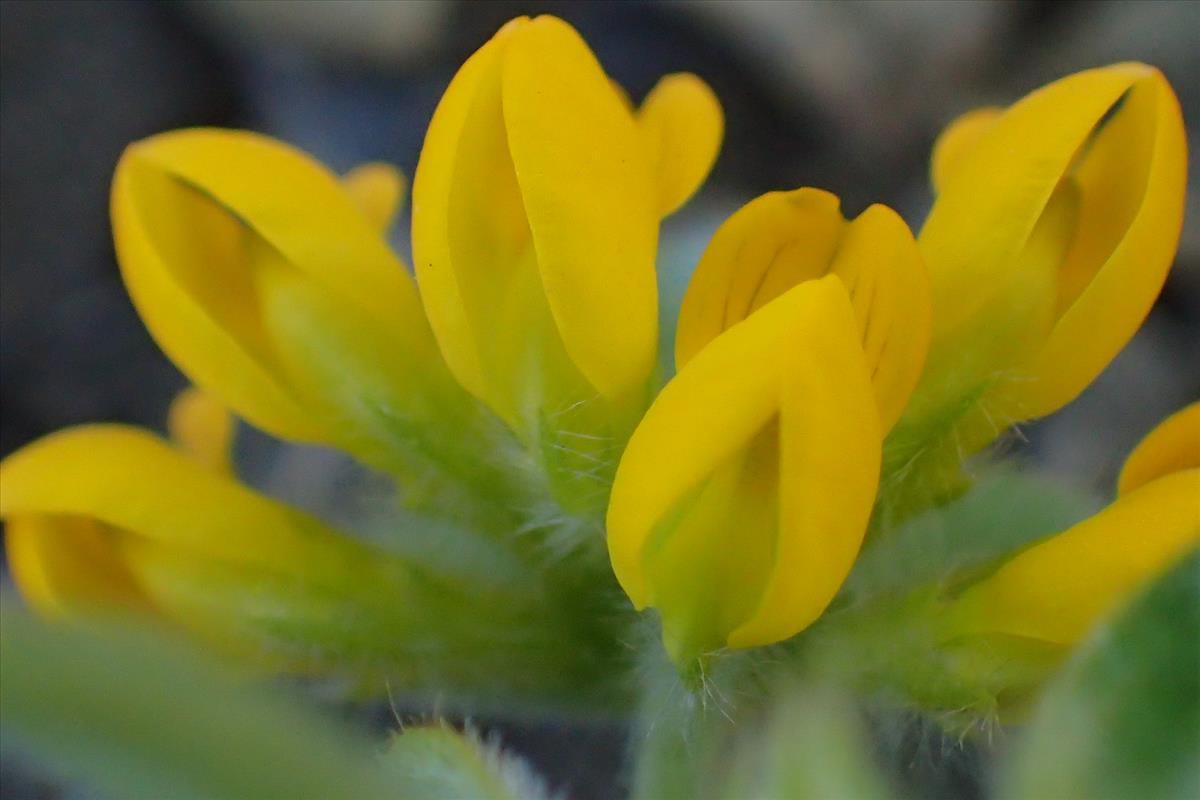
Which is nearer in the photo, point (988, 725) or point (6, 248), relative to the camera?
point (988, 725)

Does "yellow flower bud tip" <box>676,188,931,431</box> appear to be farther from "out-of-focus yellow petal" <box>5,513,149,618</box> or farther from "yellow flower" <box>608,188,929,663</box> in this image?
"out-of-focus yellow petal" <box>5,513,149,618</box>

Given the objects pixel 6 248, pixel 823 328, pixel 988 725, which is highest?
pixel 6 248

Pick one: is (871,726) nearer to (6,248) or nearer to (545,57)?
(545,57)

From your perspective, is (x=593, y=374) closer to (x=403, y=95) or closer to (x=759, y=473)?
(x=759, y=473)

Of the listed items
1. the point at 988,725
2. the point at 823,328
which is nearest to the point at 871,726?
the point at 988,725

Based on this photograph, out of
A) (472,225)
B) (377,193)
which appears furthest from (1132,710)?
(377,193)

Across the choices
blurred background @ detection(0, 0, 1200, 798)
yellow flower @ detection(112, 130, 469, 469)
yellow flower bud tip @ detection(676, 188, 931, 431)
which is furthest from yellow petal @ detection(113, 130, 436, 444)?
blurred background @ detection(0, 0, 1200, 798)

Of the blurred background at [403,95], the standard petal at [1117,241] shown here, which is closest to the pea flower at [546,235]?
the standard petal at [1117,241]
